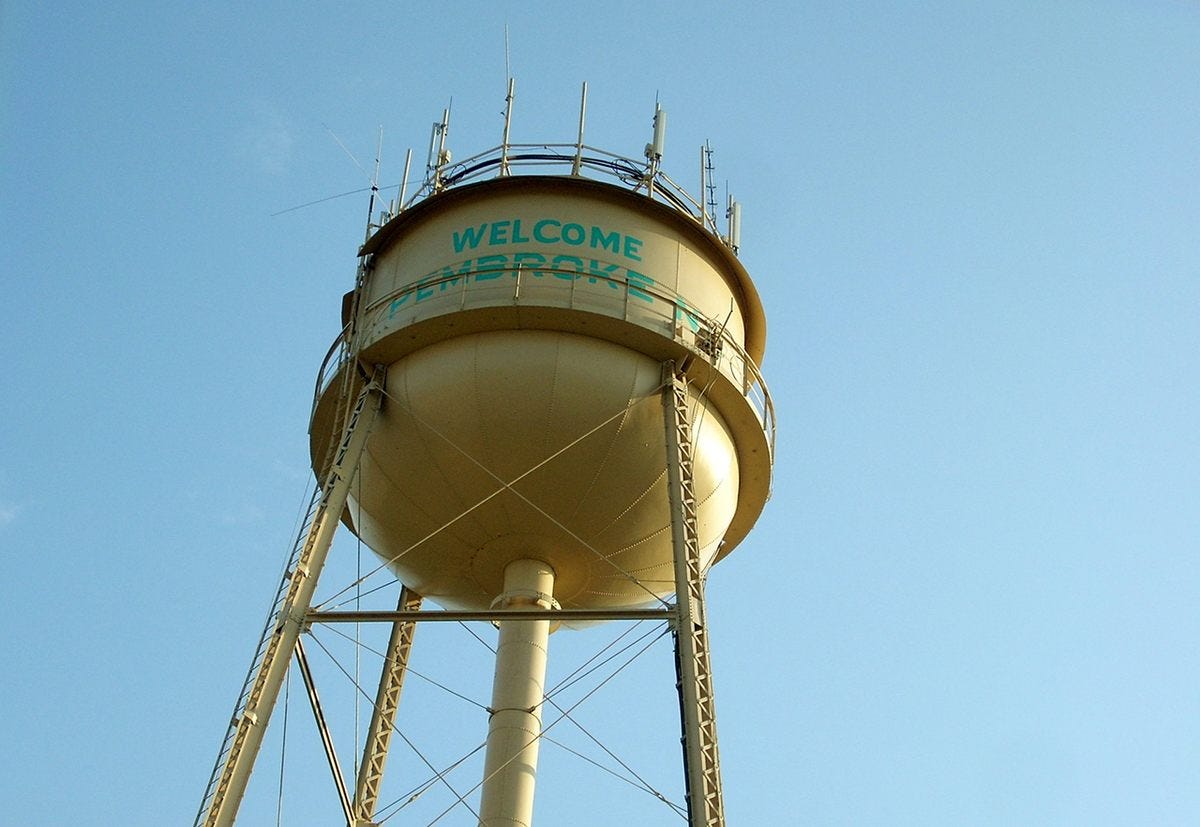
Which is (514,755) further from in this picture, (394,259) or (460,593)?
(394,259)

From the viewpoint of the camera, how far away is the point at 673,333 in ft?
40.5

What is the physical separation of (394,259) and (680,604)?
4852 mm

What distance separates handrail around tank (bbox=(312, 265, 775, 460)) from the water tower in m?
0.03


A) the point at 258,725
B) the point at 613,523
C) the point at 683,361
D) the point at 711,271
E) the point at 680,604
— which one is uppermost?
the point at 711,271

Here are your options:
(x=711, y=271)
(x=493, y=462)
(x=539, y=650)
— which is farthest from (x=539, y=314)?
(x=539, y=650)

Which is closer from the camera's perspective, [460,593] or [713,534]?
[713,534]

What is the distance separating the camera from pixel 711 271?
13.4 meters

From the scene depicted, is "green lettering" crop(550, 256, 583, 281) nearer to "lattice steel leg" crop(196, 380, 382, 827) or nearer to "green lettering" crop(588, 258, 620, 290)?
"green lettering" crop(588, 258, 620, 290)

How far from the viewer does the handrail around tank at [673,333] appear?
40.5 ft

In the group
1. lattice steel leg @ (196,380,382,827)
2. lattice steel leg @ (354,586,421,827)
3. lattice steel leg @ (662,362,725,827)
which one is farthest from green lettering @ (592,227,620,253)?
lattice steel leg @ (354,586,421,827)

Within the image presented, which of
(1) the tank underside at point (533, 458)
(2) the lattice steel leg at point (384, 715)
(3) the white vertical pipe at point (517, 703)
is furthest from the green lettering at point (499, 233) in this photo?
(2) the lattice steel leg at point (384, 715)

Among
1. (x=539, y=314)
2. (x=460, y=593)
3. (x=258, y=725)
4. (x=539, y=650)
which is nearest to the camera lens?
(x=258, y=725)

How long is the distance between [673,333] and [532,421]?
1579 mm

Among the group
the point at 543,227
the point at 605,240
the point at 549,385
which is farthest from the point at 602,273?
the point at 549,385
